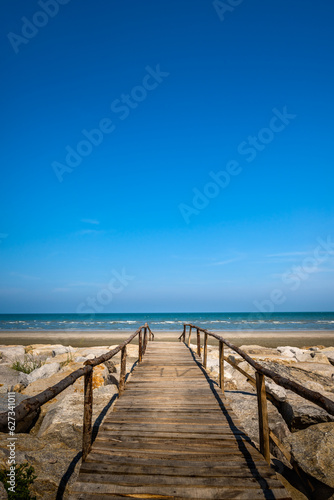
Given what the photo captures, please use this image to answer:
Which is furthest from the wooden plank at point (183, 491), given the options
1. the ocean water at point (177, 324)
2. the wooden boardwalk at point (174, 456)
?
the ocean water at point (177, 324)

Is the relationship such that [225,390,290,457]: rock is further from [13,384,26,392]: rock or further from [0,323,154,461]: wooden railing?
[13,384,26,392]: rock

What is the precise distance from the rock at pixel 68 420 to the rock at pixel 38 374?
148 inches

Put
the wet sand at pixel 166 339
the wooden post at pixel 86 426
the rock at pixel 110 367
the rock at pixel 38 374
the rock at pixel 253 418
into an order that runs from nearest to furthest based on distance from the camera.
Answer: the wooden post at pixel 86 426 → the rock at pixel 253 418 → the rock at pixel 38 374 → the rock at pixel 110 367 → the wet sand at pixel 166 339

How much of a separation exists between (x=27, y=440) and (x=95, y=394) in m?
2.02

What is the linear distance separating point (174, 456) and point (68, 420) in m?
2.26

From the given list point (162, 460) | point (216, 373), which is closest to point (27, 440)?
point (162, 460)

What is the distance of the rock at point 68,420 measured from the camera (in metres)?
4.30

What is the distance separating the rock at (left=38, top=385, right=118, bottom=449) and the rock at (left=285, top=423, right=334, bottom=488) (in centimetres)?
336

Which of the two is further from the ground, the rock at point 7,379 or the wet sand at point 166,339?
the rock at point 7,379

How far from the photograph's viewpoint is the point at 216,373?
28.8 ft

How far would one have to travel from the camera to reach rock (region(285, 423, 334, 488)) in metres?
3.86

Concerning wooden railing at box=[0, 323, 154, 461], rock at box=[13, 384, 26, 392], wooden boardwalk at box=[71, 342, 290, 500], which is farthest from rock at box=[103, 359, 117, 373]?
wooden railing at box=[0, 323, 154, 461]

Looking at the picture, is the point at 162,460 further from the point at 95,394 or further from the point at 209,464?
the point at 95,394

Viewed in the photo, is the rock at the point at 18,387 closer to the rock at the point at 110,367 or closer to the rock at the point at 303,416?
the rock at the point at 110,367
